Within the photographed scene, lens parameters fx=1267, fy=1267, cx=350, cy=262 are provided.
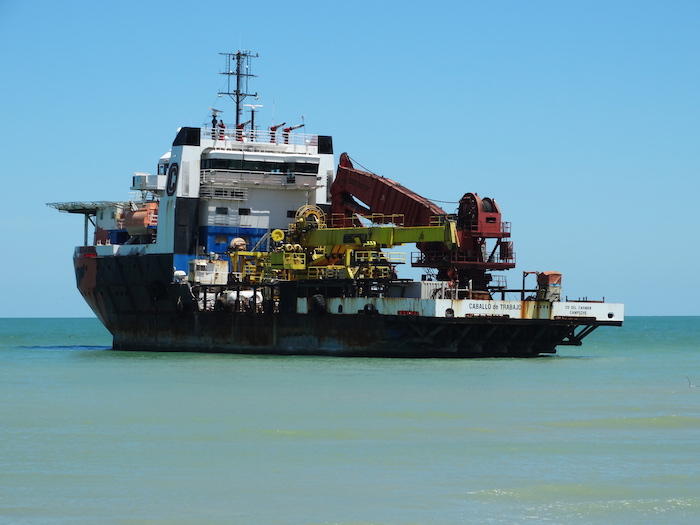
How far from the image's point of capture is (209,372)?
3312 cm

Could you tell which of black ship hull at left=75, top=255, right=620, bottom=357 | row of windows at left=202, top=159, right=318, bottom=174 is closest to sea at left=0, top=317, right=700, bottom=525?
black ship hull at left=75, top=255, right=620, bottom=357

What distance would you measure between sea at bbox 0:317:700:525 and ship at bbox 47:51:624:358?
4.37 metres

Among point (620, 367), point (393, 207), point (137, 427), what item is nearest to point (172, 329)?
A: point (393, 207)

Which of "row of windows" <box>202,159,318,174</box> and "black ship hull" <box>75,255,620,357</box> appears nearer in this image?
"black ship hull" <box>75,255,620,357</box>

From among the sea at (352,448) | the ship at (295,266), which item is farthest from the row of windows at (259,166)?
the sea at (352,448)

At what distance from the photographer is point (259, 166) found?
44.1 metres

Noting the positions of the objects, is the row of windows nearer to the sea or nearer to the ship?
the ship

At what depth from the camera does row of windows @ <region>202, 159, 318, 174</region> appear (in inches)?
1713

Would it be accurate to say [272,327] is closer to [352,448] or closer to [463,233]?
[463,233]

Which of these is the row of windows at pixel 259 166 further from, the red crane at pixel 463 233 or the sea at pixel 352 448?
the sea at pixel 352 448

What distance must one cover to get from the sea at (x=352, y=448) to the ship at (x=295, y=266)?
4368 millimetres

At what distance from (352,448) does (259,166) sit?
26204 mm

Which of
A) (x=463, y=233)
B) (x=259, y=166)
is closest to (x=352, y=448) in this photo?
(x=463, y=233)

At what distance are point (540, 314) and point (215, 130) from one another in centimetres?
1438
